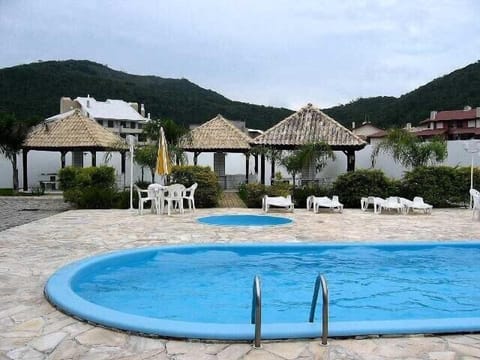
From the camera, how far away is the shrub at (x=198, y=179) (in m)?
16.7

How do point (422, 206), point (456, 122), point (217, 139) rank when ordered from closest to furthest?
point (422, 206) < point (217, 139) < point (456, 122)

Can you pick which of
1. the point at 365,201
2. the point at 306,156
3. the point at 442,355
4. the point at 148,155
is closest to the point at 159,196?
the point at 148,155

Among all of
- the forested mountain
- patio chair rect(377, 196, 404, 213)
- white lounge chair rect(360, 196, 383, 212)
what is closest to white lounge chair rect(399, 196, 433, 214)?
patio chair rect(377, 196, 404, 213)

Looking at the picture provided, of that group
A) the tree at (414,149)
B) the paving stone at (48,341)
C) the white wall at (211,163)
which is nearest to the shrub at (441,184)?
the tree at (414,149)

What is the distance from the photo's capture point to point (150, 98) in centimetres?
7188

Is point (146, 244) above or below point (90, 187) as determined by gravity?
below

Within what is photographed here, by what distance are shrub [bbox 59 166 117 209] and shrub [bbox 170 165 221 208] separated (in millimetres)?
2460

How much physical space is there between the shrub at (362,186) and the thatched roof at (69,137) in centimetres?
1064

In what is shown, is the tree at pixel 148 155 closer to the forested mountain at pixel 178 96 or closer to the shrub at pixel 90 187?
the shrub at pixel 90 187

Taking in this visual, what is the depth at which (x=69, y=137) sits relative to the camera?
77.8 ft

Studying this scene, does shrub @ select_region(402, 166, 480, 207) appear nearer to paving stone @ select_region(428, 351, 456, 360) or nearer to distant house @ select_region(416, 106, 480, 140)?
paving stone @ select_region(428, 351, 456, 360)

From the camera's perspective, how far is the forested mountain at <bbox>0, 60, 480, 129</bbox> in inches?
1864

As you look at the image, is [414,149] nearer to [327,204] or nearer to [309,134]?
[309,134]

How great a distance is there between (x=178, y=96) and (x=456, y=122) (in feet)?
119
